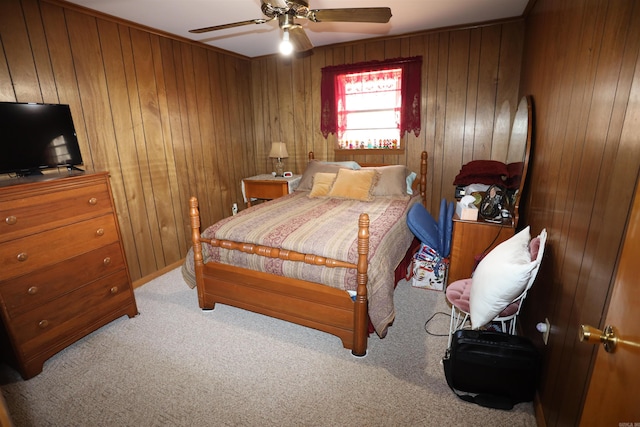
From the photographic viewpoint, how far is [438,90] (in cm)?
351

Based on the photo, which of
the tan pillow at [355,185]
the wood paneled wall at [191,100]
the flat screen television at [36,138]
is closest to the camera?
the flat screen television at [36,138]

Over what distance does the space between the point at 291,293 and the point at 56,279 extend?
1514 millimetres

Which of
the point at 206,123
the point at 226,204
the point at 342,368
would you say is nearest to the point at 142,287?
the point at 226,204

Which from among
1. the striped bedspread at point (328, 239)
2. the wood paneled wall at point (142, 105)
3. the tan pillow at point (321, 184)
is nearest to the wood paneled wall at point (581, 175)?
the striped bedspread at point (328, 239)

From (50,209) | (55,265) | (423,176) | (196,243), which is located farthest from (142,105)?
(423,176)

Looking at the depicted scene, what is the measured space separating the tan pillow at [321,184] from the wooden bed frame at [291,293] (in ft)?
4.28

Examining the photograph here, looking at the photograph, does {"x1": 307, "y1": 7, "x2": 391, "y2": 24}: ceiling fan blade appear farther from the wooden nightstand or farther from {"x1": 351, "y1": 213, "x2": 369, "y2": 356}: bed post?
the wooden nightstand

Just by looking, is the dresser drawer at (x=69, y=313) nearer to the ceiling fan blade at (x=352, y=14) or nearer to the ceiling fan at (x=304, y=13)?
the ceiling fan at (x=304, y=13)

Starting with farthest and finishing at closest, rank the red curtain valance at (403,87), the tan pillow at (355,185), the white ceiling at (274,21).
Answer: the red curtain valance at (403,87), the tan pillow at (355,185), the white ceiling at (274,21)

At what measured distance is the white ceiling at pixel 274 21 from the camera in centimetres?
256

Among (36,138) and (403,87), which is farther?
(403,87)

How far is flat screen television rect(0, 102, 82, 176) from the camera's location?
2031mm

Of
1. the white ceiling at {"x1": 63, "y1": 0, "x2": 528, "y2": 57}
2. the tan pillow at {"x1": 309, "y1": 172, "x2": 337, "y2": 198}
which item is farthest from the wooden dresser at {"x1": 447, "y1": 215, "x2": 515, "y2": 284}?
the white ceiling at {"x1": 63, "y1": 0, "x2": 528, "y2": 57}

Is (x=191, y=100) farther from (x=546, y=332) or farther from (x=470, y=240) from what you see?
(x=546, y=332)
